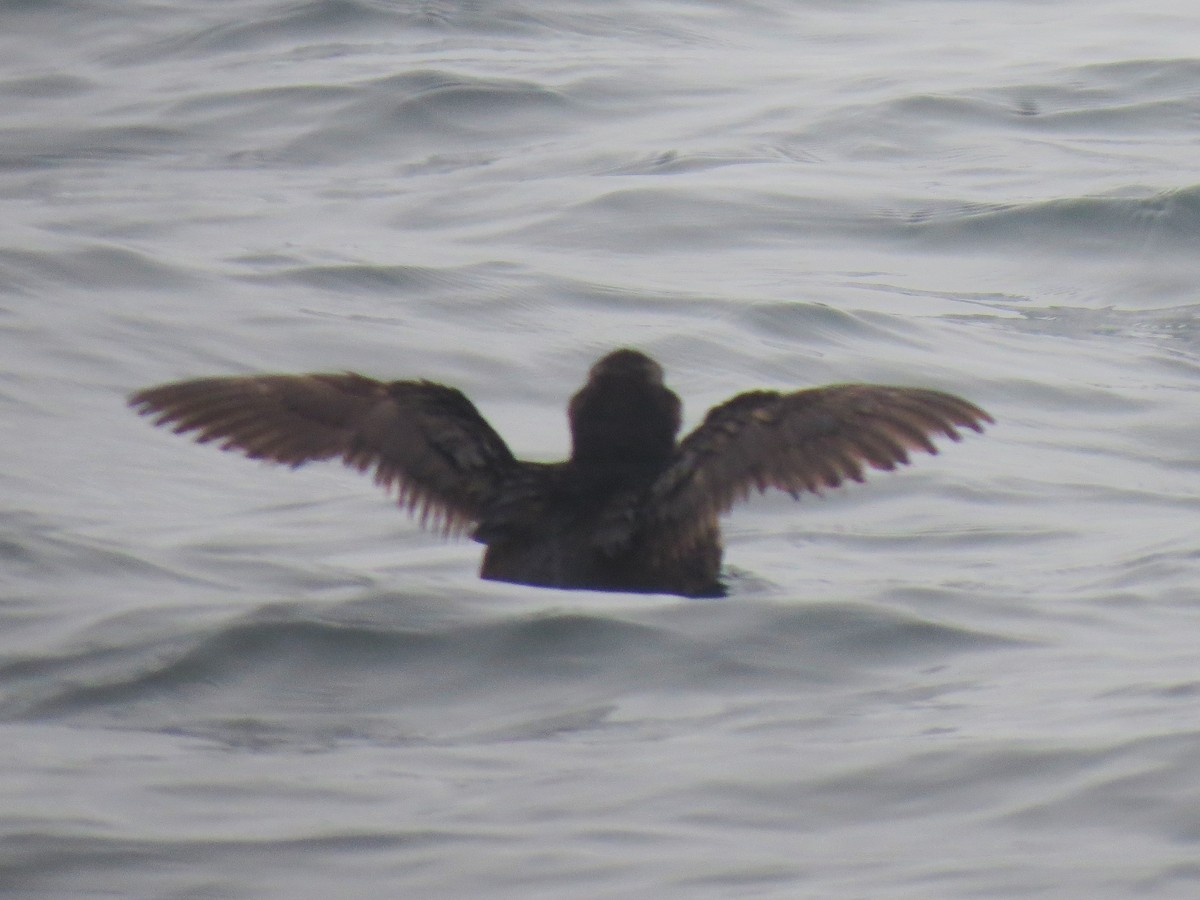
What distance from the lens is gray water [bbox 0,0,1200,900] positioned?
3945mm

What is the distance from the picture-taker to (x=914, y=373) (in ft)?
28.9

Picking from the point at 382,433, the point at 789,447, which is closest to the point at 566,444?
the point at 382,433

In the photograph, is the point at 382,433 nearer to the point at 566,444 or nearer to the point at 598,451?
the point at 598,451

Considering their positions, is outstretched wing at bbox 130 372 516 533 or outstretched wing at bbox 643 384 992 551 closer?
outstretched wing at bbox 643 384 992 551

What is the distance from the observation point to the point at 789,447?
552 centimetres

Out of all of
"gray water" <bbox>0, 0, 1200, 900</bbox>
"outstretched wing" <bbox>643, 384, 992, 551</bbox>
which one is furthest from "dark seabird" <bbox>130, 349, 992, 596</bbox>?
"gray water" <bbox>0, 0, 1200, 900</bbox>

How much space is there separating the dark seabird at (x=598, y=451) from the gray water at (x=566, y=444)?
18 centimetres

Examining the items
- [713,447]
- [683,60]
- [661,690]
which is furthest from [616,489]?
[683,60]

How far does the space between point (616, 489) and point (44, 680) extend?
163 centimetres

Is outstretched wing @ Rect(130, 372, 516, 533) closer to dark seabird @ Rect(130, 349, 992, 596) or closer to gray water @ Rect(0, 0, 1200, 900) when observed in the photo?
dark seabird @ Rect(130, 349, 992, 596)

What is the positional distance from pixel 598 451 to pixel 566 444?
2.09 metres

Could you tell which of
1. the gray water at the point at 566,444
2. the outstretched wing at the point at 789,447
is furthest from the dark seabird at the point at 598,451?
the gray water at the point at 566,444

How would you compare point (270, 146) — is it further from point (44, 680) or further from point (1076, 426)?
point (44, 680)

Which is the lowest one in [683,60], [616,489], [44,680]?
[44,680]
